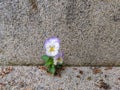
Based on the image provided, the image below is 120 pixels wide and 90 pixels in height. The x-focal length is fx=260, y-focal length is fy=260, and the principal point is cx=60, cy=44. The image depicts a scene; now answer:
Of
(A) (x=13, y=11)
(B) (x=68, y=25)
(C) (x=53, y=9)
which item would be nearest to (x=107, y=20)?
(B) (x=68, y=25)

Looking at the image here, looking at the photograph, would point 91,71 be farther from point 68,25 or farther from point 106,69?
point 68,25

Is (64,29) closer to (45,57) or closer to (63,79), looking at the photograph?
(45,57)

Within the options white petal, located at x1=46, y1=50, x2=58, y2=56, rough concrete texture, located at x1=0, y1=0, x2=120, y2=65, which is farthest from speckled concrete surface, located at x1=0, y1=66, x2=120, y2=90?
white petal, located at x1=46, y1=50, x2=58, y2=56

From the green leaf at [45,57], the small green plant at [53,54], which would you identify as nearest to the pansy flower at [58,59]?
the small green plant at [53,54]

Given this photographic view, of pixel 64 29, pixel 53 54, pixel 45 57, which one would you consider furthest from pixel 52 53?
pixel 64 29

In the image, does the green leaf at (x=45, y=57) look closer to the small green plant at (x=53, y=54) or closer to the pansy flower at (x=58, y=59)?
the small green plant at (x=53, y=54)
